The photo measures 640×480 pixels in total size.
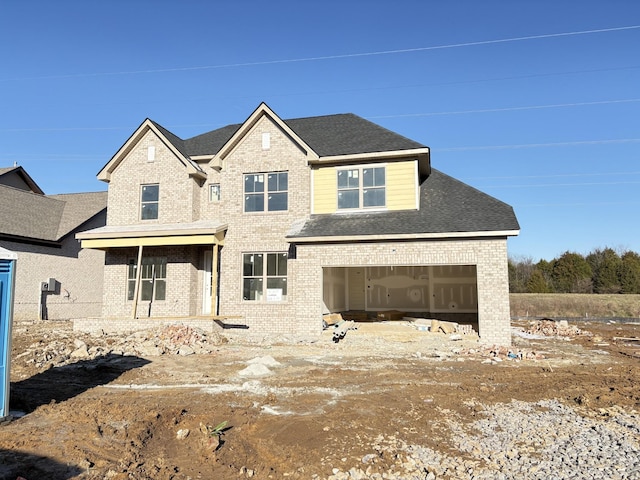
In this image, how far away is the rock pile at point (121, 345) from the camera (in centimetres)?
1263

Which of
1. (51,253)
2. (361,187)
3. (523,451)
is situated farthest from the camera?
(51,253)

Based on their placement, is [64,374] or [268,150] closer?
[64,374]

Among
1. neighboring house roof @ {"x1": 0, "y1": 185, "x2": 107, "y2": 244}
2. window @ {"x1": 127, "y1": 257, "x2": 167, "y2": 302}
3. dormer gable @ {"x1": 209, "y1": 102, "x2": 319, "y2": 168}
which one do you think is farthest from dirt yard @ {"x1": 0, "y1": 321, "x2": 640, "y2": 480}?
neighboring house roof @ {"x1": 0, "y1": 185, "x2": 107, "y2": 244}

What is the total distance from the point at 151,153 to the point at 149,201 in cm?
207

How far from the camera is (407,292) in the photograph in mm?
22938

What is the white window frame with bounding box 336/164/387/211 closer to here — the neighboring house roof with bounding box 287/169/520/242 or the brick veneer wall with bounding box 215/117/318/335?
the neighboring house roof with bounding box 287/169/520/242

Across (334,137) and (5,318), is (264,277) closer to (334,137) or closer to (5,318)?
(334,137)

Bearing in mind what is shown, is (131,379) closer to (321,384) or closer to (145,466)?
(321,384)

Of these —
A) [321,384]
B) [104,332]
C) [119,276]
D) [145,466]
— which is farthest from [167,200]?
[145,466]

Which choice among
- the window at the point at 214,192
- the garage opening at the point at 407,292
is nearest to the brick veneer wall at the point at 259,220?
the window at the point at 214,192

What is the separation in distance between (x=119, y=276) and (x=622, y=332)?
2298cm

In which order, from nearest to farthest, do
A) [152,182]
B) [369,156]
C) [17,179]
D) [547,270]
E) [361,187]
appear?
1. [369,156]
2. [361,187]
3. [152,182]
4. [17,179]
5. [547,270]

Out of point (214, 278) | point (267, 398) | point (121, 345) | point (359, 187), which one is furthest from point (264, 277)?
point (267, 398)

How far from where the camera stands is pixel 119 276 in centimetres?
1948
